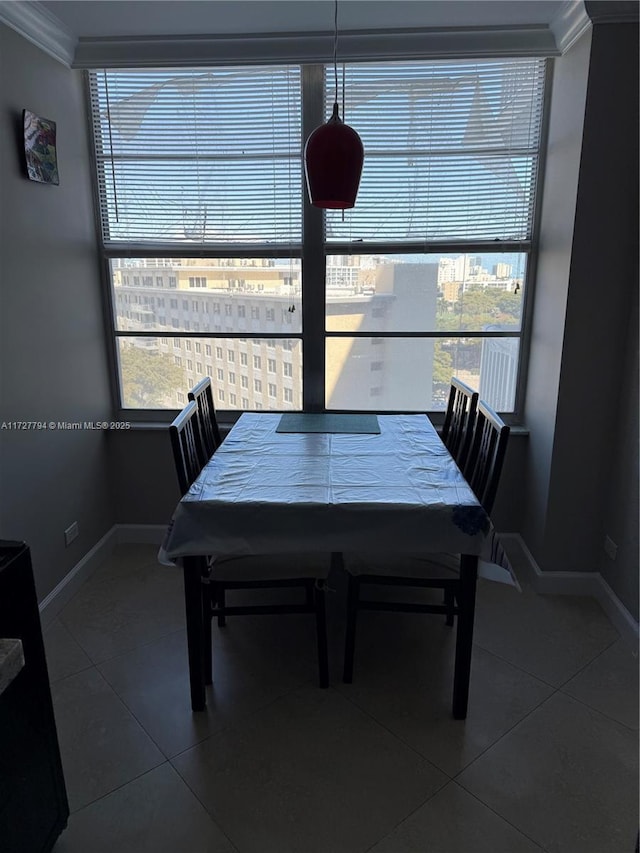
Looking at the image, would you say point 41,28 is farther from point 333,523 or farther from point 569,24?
point 333,523

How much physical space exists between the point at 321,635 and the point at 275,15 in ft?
8.26

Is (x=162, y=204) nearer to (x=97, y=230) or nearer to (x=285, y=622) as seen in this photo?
(x=97, y=230)

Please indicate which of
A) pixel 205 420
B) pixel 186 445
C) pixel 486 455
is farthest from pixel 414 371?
pixel 186 445

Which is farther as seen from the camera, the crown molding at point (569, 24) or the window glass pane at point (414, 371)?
the window glass pane at point (414, 371)

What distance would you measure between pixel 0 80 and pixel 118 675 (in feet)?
→ 7.43

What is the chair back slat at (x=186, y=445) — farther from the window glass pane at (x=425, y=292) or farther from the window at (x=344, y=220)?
the window glass pane at (x=425, y=292)

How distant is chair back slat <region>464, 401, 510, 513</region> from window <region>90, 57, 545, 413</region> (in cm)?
80

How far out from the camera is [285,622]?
237 cm

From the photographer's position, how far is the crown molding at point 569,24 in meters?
2.12

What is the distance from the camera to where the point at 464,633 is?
71.7 inches

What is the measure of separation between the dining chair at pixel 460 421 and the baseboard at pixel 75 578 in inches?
73.3

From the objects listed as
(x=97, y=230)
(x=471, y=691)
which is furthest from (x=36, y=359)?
(x=471, y=691)

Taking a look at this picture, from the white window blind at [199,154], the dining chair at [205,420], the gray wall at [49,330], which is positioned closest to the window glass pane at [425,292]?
the white window blind at [199,154]

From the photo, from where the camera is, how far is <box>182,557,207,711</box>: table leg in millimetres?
1797
